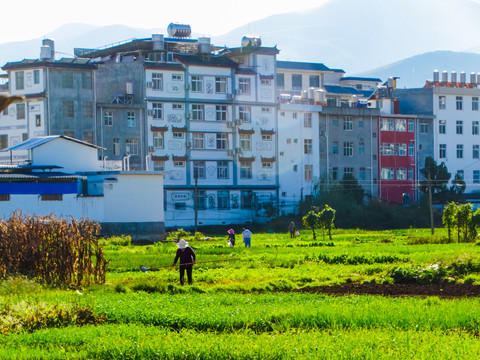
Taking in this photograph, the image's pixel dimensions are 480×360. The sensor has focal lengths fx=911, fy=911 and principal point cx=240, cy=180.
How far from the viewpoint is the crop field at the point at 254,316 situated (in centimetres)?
1459

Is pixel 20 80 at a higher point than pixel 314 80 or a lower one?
lower

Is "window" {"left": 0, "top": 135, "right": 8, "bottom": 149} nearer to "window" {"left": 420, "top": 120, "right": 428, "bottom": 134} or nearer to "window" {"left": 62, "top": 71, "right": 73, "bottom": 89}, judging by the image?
"window" {"left": 62, "top": 71, "right": 73, "bottom": 89}

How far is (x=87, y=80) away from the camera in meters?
71.1

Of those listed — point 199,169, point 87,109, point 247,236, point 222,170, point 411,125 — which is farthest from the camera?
point 411,125

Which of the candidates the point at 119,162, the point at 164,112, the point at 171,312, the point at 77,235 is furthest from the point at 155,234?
the point at 171,312

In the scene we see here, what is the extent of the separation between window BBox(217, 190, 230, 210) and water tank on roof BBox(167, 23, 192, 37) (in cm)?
1487

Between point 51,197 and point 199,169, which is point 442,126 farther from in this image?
point 51,197

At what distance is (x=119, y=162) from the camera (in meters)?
65.9

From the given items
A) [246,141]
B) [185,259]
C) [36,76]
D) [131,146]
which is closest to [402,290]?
[185,259]

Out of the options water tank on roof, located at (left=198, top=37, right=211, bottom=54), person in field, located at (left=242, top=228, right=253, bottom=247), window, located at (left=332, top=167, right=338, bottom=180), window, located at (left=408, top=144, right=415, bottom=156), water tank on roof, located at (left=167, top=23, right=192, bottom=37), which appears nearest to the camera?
person in field, located at (left=242, top=228, right=253, bottom=247)

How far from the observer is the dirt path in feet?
76.4

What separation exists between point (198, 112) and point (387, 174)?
21140mm

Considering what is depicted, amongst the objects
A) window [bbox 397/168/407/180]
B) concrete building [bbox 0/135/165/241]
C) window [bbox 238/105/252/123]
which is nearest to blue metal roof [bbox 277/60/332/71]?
window [bbox 238/105/252/123]

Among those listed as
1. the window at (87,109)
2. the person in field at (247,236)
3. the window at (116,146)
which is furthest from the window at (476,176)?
the person in field at (247,236)
